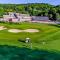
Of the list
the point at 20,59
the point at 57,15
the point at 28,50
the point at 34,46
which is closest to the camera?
the point at 20,59

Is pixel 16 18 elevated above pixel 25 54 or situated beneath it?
situated beneath

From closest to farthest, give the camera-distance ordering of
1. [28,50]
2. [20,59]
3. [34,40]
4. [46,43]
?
[20,59], [28,50], [46,43], [34,40]

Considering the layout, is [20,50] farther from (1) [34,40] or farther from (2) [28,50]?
(1) [34,40]

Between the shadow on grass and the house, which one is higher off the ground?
the shadow on grass

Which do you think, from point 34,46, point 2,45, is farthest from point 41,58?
point 2,45

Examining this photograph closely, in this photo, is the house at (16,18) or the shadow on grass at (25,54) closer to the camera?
the shadow on grass at (25,54)

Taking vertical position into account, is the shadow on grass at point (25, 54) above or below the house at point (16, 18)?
above

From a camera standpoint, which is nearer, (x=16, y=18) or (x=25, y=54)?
(x=25, y=54)

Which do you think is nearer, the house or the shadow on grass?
the shadow on grass
